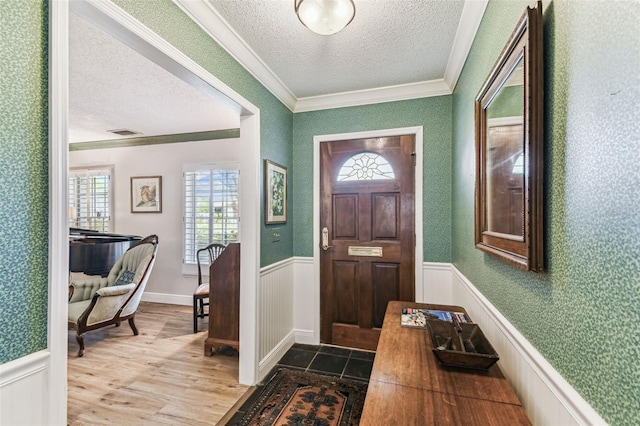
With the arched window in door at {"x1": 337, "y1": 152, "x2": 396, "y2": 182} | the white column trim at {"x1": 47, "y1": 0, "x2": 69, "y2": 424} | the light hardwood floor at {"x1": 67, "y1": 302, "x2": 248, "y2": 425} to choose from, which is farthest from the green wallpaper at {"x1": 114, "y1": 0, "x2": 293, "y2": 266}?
the light hardwood floor at {"x1": 67, "y1": 302, "x2": 248, "y2": 425}

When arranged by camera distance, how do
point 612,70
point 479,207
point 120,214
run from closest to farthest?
point 612,70 < point 479,207 < point 120,214

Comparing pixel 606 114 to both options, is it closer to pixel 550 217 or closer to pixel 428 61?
pixel 550 217

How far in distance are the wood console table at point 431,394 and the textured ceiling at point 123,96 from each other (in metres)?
2.79

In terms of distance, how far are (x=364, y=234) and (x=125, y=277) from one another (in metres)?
2.90

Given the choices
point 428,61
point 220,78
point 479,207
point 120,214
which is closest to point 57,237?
point 220,78

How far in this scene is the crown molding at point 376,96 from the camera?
275cm

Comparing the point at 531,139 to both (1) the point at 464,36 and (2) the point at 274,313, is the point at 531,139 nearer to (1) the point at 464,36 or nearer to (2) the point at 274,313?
(1) the point at 464,36

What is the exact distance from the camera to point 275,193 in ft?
9.04

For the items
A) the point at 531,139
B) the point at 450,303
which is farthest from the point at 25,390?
the point at 450,303

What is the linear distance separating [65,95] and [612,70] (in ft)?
5.36

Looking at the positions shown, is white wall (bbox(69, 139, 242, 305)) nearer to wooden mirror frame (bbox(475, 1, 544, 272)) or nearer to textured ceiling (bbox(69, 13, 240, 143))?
textured ceiling (bbox(69, 13, 240, 143))

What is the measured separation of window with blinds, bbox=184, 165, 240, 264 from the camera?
4.31 metres

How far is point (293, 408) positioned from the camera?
6.59ft

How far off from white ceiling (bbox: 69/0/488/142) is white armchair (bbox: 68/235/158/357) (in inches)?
69.8
